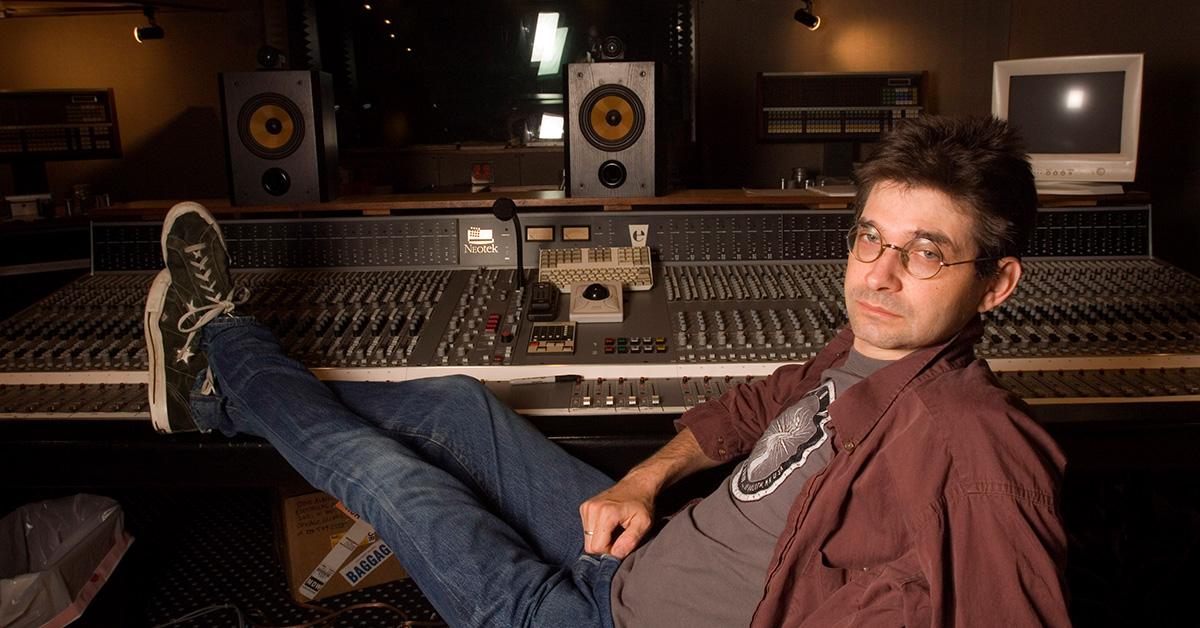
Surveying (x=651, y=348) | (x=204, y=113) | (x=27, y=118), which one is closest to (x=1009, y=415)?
(x=651, y=348)

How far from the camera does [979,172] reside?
1061 millimetres

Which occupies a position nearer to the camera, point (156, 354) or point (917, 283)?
point (917, 283)

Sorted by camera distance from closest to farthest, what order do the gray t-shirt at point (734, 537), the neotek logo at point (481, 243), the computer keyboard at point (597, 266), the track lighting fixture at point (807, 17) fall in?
1. the gray t-shirt at point (734, 537)
2. the computer keyboard at point (597, 266)
3. the neotek logo at point (481, 243)
4. the track lighting fixture at point (807, 17)

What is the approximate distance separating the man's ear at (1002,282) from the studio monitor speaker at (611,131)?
4.12ft

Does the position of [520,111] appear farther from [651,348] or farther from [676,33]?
[651,348]

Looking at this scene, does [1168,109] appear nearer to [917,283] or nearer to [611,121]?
[611,121]

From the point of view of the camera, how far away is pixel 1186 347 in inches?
64.0

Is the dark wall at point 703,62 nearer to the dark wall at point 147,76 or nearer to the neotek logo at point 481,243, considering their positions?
the dark wall at point 147,76

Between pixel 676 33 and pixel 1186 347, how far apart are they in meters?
4.48

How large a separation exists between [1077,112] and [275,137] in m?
2.42

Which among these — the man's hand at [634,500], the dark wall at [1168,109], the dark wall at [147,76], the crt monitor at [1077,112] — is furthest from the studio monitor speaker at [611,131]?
the dark wall at [147,76]

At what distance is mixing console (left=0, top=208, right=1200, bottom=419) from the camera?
1.60 metres

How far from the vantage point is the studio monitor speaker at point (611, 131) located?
2.22m

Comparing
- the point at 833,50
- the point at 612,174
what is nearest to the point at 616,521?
the point at 612,174
